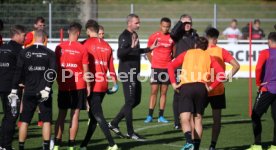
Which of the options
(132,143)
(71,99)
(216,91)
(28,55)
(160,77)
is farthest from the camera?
(160,77)

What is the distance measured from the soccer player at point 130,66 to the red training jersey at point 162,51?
8.78 ft

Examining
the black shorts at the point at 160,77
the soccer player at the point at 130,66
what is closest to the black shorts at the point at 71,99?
the soccer player at the point at 130,66

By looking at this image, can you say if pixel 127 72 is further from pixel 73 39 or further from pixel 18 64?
pixel 18 64

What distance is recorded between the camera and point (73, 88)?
40.5ft

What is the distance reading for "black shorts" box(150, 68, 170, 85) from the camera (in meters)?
17.2

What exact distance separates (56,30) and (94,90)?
17608mm

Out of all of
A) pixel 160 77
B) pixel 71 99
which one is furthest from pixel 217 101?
pixel 160 77

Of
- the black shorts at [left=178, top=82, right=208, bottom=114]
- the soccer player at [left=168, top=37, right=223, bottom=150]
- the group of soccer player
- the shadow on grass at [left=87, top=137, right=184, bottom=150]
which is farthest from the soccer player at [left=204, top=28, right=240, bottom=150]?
the shadow on grass at [left=87, top=137, right=184, bottom=150]

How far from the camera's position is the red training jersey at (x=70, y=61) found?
1220cm

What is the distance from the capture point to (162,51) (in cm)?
1748

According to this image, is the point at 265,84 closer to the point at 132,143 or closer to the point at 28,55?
the point at 132,143

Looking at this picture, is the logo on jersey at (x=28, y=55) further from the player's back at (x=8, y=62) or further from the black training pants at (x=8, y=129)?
the black training pants at (x=8, y=129)

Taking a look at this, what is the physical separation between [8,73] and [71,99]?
4.29 feet

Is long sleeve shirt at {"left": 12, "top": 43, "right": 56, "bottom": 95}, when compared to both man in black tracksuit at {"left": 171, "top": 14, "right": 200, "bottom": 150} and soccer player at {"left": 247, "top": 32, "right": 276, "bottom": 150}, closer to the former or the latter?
man in black tracksuit at {"left": 171, "top": 14, "right": 200, "bottom": 150}
